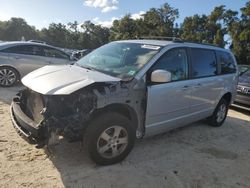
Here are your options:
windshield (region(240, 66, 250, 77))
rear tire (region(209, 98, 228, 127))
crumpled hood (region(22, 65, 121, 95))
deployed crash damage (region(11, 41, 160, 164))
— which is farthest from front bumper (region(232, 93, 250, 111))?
crumpled hood (region(22, 65, 121, 95))

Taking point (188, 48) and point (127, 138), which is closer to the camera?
point (127, 138)

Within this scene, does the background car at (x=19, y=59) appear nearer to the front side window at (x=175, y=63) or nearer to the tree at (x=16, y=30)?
the front side window at (x=175, y=63)

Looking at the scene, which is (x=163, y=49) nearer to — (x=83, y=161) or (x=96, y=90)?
(x=96, y=90)

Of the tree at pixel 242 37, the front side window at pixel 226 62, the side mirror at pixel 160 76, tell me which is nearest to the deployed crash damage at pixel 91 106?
the side mirror at pixel 160 76

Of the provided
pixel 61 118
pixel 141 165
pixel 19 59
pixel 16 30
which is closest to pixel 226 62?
pixel 141 165

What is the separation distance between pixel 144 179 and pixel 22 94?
231 centimetres

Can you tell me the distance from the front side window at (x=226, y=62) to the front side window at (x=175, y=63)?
5.29ft

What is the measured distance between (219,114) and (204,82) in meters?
1.44

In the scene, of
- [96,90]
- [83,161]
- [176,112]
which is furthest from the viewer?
[176,112]

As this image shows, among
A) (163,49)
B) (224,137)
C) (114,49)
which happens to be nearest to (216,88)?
(224,137)

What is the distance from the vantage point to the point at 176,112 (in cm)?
499

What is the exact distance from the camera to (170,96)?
469 cm

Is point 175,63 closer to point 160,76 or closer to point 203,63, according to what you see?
point 160,76

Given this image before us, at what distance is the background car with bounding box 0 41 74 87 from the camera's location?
8938mm
